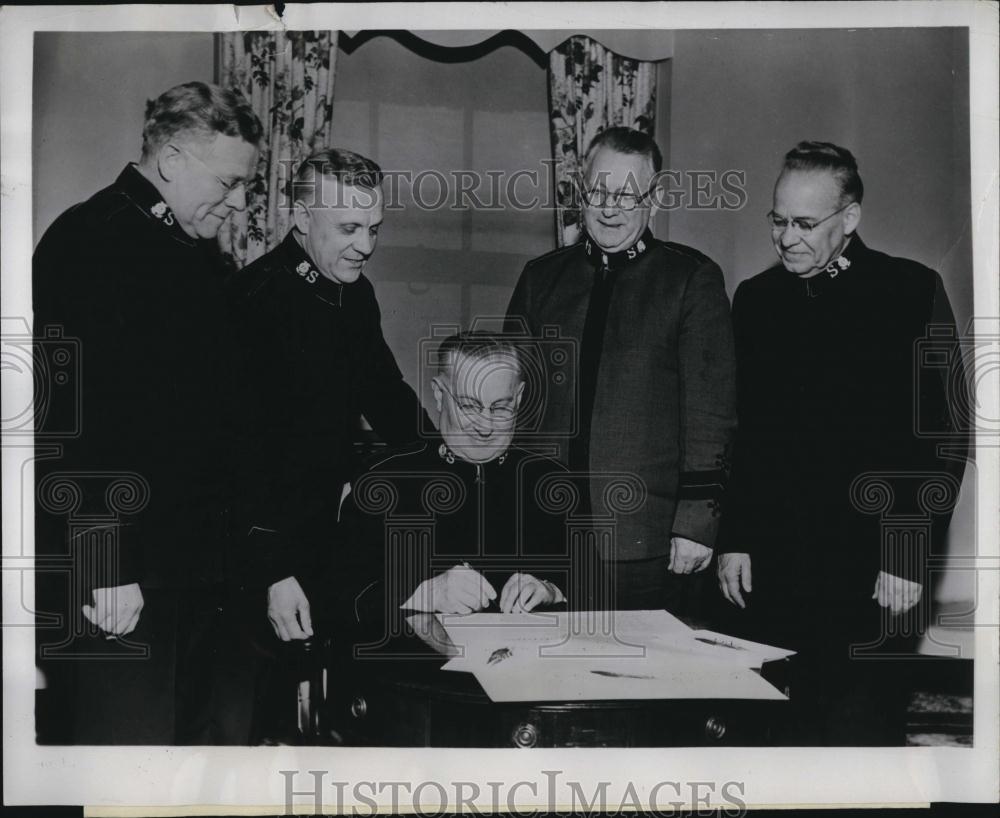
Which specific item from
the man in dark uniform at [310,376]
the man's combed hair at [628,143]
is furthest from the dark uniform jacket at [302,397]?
the man's combed hair at [628,143]

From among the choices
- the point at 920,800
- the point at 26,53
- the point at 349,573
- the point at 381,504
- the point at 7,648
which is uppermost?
the point at 26,53

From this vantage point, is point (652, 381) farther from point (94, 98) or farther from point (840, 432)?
point (94, 98)

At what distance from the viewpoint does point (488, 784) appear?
2066 mm

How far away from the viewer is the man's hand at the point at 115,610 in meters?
2.07

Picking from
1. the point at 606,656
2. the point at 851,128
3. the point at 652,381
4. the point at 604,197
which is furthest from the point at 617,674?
the point at 851,128

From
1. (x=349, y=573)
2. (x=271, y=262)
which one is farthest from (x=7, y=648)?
(x=271, y=262)

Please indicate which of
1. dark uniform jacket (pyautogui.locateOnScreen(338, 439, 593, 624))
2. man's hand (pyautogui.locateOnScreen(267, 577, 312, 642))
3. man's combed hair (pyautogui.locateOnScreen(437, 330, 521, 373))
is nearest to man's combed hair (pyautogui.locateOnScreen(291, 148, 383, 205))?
man's combed hair (pyautogui.locateOnScreen(437, 330, 521, 373))

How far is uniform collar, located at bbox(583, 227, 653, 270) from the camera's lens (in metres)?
2.10

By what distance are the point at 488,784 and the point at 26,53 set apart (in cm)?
198

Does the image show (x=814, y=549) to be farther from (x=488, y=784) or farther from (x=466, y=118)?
(x=466, y=118)

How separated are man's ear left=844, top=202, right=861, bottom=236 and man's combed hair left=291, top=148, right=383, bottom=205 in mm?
1070

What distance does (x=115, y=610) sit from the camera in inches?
81.7

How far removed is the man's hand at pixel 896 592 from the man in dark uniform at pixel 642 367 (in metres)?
0.41

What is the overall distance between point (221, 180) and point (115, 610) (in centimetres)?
100
